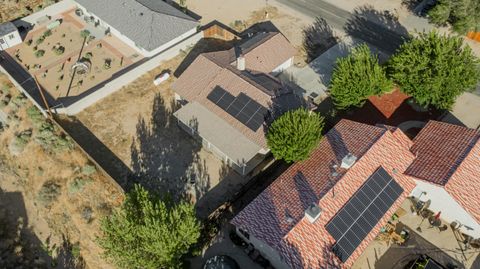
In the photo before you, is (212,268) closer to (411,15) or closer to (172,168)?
(172,168)

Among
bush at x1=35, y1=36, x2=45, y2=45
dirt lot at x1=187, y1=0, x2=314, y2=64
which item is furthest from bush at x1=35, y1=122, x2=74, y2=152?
dirt lot at x1=187, y1=0, x2=314, y2=64

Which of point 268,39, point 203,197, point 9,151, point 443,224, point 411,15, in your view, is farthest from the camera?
point 411,15

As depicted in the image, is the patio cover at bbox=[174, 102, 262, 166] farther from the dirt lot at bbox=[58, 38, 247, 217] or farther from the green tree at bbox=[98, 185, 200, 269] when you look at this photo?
the green tree at bbox=[98, 185, 200, 269]

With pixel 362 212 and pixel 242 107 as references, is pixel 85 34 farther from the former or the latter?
pixel 362 212

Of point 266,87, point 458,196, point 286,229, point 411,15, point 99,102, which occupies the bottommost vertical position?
point 99,102

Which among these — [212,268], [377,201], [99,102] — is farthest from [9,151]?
[377,201]

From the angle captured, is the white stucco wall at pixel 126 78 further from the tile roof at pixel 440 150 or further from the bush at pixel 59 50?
the tile roof at pixel 440 150

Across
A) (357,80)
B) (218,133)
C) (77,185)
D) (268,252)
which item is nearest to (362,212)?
(268,252)
